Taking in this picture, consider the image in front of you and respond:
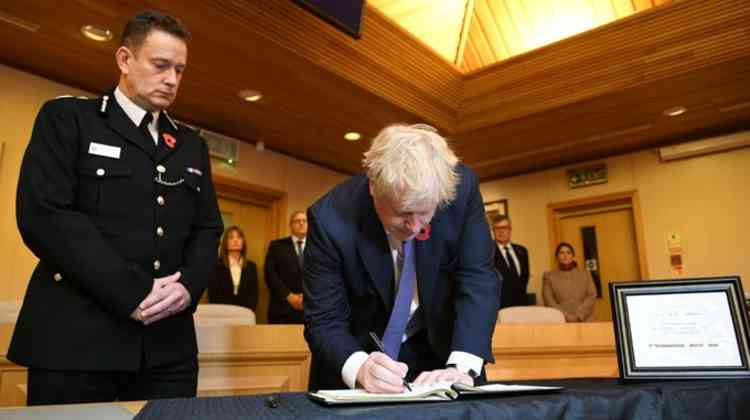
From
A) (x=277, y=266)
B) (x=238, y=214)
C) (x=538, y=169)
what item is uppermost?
(x=538, y=169)

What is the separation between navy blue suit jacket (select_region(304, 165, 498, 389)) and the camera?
123cm

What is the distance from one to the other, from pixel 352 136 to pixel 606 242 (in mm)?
2909

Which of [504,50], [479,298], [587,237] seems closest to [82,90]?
[504,50]

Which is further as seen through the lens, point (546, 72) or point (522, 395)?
point (546, 72)

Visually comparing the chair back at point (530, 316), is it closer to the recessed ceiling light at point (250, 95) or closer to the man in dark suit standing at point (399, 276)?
the man in dark suit standing at point (399, 276)

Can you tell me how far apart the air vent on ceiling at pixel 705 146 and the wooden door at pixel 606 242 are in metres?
0.66

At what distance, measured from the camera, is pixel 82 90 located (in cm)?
431

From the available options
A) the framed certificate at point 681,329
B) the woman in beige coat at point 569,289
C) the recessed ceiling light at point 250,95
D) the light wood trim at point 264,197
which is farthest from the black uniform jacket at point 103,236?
the woman in beige coat at point 569,289

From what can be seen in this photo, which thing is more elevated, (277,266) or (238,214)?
(238,214)

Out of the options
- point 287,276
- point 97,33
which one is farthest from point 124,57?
point 287,276

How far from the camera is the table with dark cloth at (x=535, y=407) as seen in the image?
28.5 inches

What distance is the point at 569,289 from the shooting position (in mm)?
5250

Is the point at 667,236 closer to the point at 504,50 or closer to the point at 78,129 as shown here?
the point at 504,50

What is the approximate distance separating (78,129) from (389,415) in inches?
38.6
